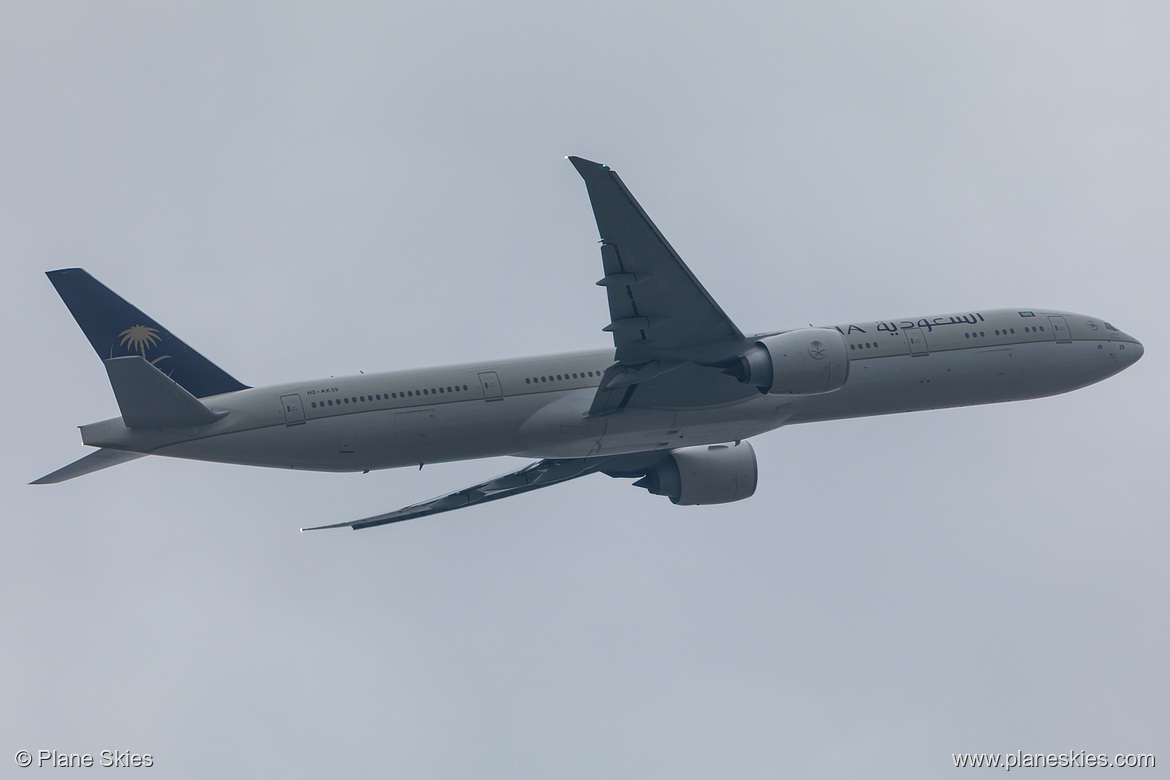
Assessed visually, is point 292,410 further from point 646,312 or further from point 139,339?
point 646,312

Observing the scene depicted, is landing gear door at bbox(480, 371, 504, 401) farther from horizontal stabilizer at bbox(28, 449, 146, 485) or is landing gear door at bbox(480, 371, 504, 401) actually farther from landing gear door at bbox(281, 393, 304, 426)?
horizontal stabilizer at bbox(28, 449, 146, 485)

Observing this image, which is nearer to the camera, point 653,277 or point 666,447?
point 653,277

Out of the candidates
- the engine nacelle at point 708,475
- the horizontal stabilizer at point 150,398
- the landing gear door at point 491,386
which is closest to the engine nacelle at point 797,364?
the landing gear door at point 491,386

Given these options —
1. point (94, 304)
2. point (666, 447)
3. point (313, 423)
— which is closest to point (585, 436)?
point (666, 447)

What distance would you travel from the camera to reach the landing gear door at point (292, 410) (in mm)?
30844

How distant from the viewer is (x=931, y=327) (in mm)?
35750

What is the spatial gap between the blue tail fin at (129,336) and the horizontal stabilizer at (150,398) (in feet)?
5.46

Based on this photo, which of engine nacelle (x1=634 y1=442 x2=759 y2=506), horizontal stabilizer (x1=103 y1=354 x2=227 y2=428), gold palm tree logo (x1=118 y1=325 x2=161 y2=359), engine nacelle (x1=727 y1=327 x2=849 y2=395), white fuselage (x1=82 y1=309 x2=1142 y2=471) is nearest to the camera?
horizontal stabilizer (x1=103 y1=354 x2=227 y2=428)

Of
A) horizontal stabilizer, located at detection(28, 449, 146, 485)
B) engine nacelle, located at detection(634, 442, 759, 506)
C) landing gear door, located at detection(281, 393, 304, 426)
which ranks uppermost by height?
landing gear door, located at detection(281, 393, 304, 426)

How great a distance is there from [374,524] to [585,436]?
8625mm

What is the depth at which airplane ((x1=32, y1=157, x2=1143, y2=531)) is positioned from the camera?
97.8 ft

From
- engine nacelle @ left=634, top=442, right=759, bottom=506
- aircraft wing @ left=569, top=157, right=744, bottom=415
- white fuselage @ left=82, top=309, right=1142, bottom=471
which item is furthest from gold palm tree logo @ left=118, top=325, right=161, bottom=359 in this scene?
engine nacelle @ left=634, top=442, right=759, bottom=506

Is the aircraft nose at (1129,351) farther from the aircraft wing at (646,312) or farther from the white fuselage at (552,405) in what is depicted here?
the aircraft wing at (646,312)

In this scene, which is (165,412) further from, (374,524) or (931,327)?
(931,327)
